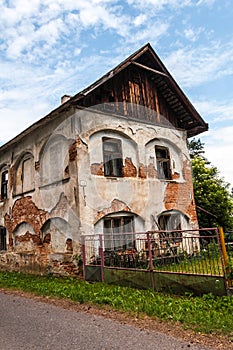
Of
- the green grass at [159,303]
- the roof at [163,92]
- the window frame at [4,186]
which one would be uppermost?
the roof at [163,92]

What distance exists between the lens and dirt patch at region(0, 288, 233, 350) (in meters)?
4.45

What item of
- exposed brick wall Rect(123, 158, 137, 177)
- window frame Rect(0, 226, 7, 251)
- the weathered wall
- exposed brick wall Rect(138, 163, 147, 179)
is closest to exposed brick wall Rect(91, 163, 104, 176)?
the weathered wall

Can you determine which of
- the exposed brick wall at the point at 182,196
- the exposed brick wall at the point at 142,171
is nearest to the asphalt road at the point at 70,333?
the exposed brick wall at the point at 142,171

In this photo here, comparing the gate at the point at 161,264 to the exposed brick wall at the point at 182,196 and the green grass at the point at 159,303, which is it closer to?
the green grass at the point at 159,303

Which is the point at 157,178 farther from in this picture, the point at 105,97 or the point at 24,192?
the point at 24,192

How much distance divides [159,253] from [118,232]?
65.7 inches

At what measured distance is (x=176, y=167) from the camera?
14.0 metres

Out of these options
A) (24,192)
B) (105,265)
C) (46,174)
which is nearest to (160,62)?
(46,174)

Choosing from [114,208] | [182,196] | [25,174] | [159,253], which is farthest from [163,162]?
[25,174]

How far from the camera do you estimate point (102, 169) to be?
36.9 feet

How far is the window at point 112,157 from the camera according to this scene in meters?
11.7

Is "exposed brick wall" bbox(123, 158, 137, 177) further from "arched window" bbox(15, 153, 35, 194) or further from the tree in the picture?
the tree

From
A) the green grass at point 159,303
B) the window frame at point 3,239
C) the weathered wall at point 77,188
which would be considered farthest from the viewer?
the window frame at point 3,239

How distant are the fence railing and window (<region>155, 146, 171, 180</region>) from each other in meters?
2.89
